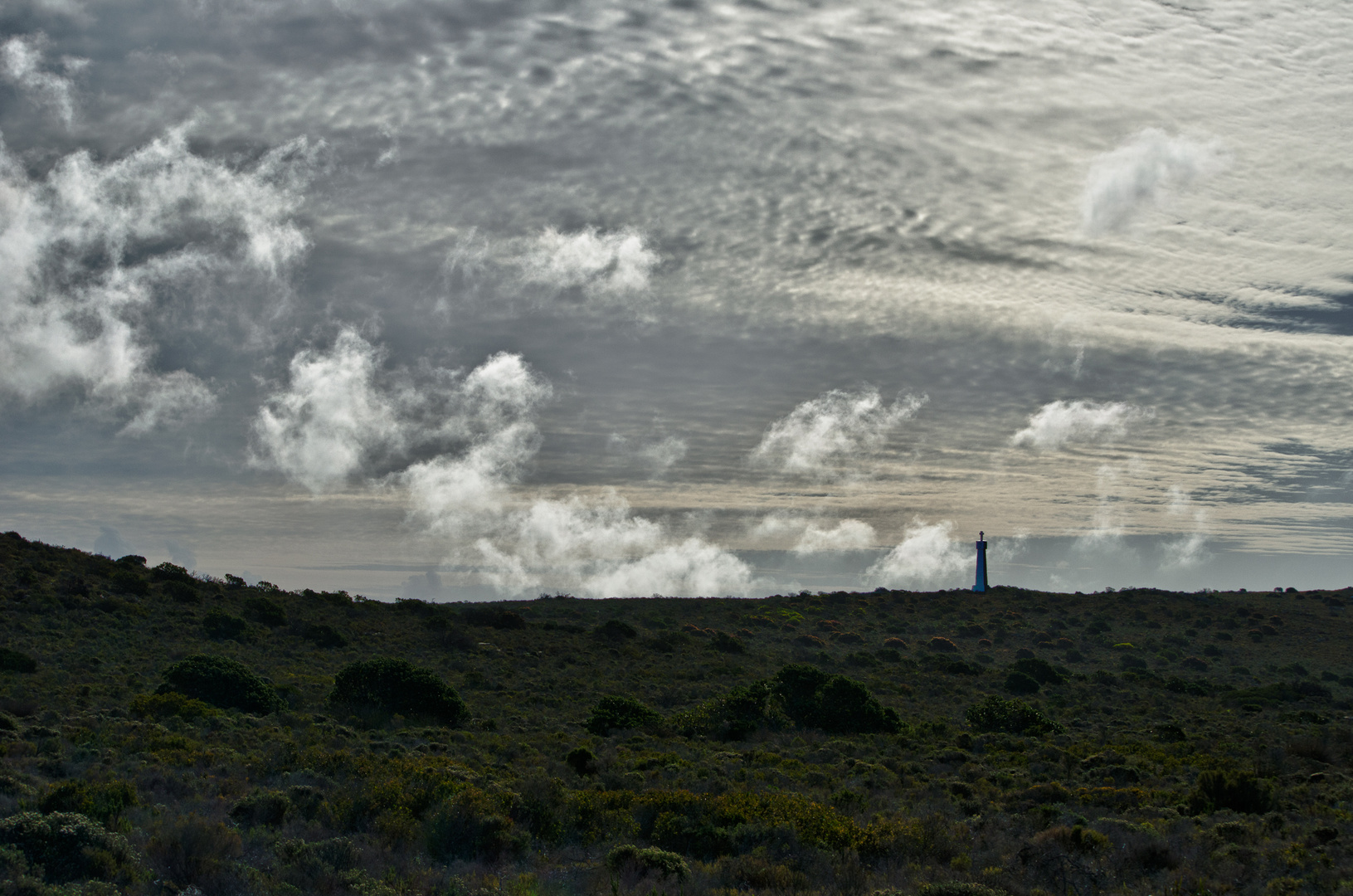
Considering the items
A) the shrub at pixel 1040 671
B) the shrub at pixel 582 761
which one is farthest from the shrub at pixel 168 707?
the shrub at pixel 1040 671

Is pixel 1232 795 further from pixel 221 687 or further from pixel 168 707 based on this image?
pixel 221 687

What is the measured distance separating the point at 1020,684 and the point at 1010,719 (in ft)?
36.9

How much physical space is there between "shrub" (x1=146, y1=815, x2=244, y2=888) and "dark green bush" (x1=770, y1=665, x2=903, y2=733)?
20.5 metres

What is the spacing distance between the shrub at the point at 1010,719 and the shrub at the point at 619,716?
11.6 metres

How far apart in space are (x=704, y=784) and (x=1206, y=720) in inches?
900

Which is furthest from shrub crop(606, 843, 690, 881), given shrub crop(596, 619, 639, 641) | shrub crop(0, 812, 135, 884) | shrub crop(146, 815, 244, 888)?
shrub crop(596, 619, 639, 641)

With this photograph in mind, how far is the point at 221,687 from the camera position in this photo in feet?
80.6

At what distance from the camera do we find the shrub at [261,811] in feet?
41.0

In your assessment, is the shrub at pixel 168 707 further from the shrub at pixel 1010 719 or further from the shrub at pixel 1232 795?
the shrub at pixel 1010 719

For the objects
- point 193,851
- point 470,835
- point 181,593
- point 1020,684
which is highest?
point 181,593

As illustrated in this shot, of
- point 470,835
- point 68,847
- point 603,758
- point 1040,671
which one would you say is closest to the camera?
point 68,847

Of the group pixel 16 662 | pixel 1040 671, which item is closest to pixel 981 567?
pixel 1040 671

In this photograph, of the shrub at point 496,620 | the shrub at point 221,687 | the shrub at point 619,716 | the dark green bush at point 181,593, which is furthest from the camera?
the shrub at point 496,620

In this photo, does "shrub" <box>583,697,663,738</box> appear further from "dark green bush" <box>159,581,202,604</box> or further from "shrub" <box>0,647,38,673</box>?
"dark green bush" <box>159,581,202,604</box>
